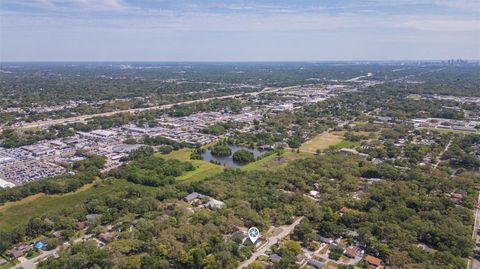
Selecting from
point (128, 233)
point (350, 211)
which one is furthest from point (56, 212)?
point (350, 211)

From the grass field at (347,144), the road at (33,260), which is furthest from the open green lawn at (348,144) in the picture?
the road at (33,260)

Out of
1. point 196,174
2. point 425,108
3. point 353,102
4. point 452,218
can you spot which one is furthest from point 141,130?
point 425,108

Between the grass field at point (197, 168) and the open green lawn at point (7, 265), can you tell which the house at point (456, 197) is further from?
the open green lawn at point (7, 265)

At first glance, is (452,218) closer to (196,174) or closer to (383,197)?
(383,197)

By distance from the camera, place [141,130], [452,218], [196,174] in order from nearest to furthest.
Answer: [452,218] < [196,174] < [141,130]

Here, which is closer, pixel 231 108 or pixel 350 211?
pixel 350 211

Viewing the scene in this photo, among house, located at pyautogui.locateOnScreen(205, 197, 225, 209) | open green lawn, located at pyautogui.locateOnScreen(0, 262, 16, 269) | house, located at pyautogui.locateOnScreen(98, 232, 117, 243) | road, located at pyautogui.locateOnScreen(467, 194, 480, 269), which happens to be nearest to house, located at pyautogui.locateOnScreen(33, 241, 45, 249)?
open green lawn, located at pyautogui.locateOnScreen(0, 262, 16, 269)

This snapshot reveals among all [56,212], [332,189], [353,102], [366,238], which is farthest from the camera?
[353,102]
